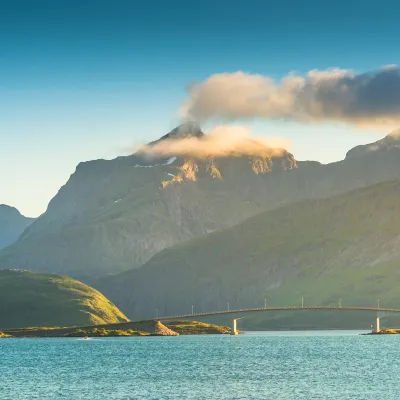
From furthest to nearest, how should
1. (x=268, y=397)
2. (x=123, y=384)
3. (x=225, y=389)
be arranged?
(x=123, y=384) → (x=225, y=389) → (x=268, y=397)

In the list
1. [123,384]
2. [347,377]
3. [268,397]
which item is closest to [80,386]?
[123,384]

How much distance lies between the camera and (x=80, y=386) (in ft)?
603

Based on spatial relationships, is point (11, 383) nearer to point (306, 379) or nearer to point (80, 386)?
point (80, 386)

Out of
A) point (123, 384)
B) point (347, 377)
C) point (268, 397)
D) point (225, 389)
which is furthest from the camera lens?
point (347, 377)

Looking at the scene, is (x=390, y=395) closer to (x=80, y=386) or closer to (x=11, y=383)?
(x=80, y=386)

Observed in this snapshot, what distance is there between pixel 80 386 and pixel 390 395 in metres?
57.8

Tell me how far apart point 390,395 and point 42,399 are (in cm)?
5623

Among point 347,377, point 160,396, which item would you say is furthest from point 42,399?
point 347,377

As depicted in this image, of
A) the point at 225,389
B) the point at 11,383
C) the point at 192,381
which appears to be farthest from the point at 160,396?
the point at 11,383

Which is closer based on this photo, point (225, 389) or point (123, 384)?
point (225, 389)

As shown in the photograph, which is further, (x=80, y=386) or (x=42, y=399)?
(x=80, y=386)

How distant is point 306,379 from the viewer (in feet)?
637

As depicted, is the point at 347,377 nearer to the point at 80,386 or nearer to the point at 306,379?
the point at 306,379

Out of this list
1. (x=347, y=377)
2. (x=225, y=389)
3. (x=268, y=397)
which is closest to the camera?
(x=268, y=397)
